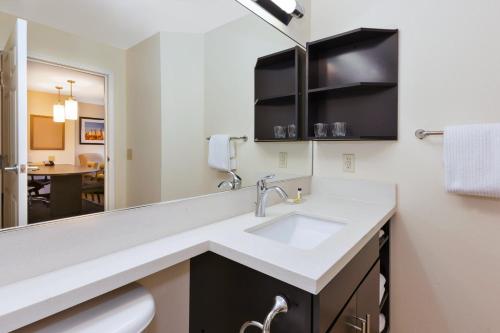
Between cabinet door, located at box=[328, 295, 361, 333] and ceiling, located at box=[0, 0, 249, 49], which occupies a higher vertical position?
ceiling, located at box=[0, 0, 249, 49]

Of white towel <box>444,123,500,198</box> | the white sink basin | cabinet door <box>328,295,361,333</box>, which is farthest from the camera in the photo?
the white sink basin

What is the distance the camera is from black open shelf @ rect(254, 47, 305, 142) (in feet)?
5.05

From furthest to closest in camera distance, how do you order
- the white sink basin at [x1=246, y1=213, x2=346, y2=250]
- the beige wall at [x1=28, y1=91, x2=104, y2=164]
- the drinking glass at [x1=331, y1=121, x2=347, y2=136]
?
1. the drinking glass at [x1=331, y1=121, x2=347, y2=136]
2. the white sink basin at [x1=246, y1=213, x2=346, y2=250]
3. the beige wall at [x1=28, y1=91, x2=104, y2=164]

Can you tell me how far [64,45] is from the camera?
2.37ft

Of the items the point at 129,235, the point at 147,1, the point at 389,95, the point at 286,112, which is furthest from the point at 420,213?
the point at 147,1

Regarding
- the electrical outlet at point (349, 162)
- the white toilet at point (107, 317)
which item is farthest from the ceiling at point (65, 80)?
the electrical outlet at point (349, 162)

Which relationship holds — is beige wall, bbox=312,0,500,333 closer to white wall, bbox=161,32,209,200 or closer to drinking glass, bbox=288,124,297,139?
drinking glass, bbox=288,124,297,139

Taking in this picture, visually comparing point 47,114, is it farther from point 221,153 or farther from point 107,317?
point 221,153

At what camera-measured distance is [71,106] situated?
0.73 meters

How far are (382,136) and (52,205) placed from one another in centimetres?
159

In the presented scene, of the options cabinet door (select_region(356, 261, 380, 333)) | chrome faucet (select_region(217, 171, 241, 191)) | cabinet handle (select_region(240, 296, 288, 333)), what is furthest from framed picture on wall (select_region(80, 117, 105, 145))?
cabinet door (select_region(356, 261, 380, 333))

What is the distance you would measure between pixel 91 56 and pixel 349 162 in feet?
4.89

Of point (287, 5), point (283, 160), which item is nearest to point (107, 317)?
point (283, 160)

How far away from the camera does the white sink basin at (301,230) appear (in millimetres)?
1237
